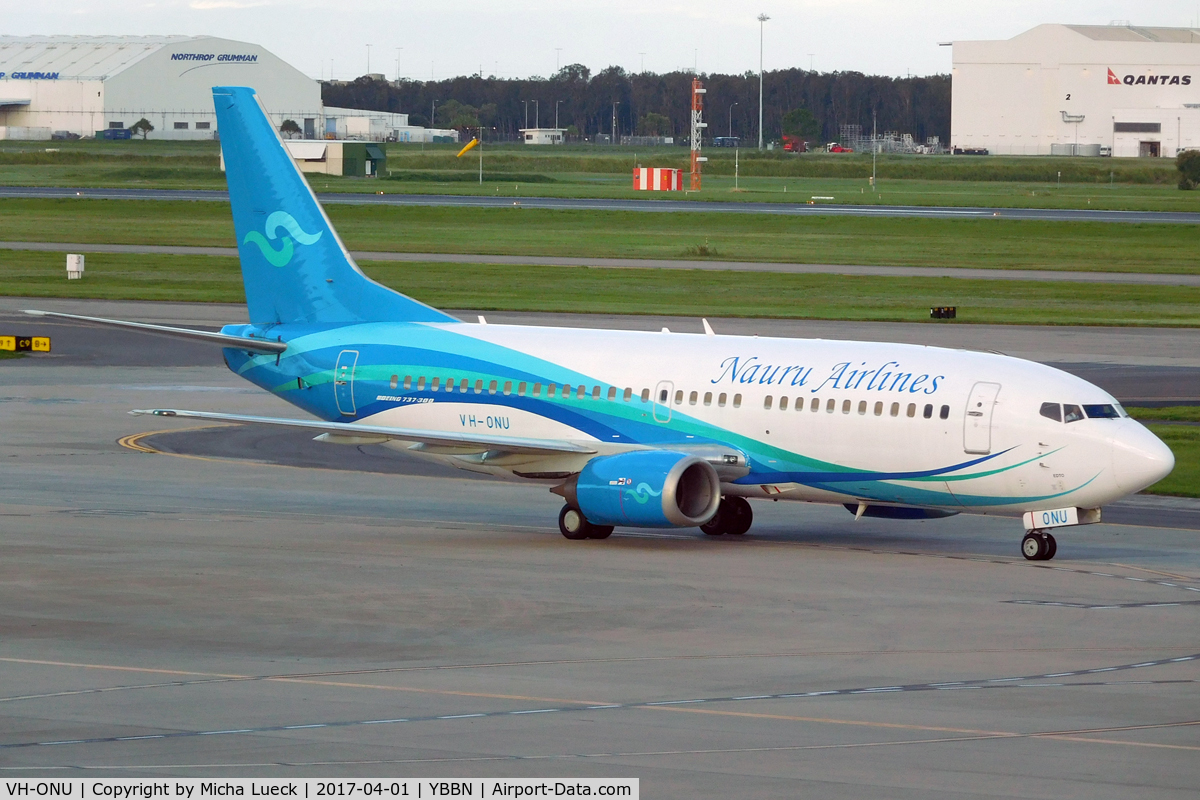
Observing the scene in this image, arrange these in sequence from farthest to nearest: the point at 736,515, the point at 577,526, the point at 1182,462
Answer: the point at 1182,462
the point at 736,515
the point at 577,526

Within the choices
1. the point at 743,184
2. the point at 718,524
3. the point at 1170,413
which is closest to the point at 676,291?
the point at 1170,413

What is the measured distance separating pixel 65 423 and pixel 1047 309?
47380 mm

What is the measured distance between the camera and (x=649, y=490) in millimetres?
30844

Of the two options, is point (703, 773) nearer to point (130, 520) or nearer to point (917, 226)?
point (130, 520)

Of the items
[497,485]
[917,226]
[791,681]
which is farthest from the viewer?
[917,226]

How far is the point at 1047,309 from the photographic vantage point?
79250 mm

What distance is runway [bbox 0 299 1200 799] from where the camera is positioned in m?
17.7

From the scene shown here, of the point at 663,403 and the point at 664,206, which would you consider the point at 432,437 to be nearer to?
the point at 663,403

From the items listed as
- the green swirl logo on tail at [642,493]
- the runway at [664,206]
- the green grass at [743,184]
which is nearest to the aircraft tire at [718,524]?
the green swirl logo on tail at [642,493]

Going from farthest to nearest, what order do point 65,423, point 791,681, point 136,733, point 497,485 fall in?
1. point 65,423
2. point 497,485
3. point 791,681
4. point 136,733

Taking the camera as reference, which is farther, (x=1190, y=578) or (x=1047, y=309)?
→ (x=1047, y=309)

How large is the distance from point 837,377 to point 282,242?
42.9 feet

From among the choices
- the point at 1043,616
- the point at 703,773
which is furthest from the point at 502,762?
the point at 1043,616

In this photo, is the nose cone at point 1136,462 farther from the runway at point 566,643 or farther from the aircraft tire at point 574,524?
the aircraft tire at point 574,524
